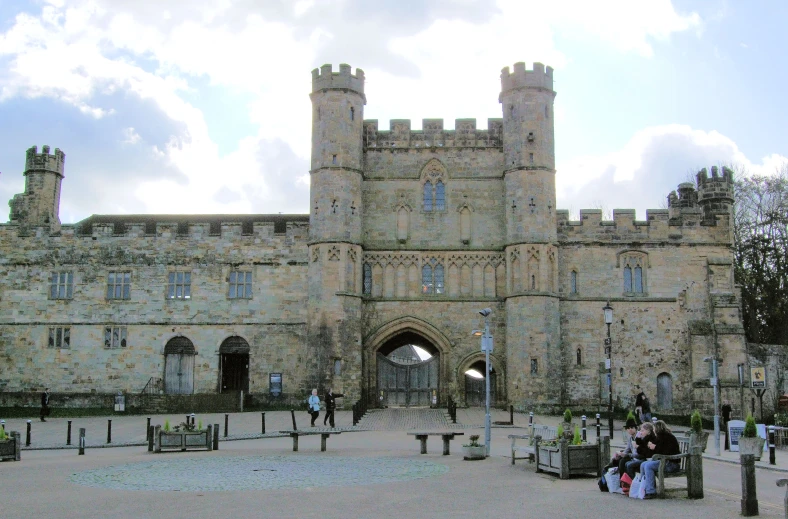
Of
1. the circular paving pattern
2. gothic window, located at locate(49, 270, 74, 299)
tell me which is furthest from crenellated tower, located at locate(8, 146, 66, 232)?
the circular paving pattern

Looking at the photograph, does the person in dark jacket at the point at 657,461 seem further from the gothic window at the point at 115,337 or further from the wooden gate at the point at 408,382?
the gothic window at the point at 115,337

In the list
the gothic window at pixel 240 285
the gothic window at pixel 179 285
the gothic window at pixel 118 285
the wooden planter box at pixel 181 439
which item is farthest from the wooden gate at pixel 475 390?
the wooden planter box at pixel 181 439

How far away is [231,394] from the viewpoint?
125 ft

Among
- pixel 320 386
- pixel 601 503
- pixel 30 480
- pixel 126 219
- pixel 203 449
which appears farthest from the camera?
pixel 126 219

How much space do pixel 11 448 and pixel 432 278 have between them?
2248 cm

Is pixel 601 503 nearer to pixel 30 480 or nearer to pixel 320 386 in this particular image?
pixel 30 480

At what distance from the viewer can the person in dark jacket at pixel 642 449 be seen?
1454 cm

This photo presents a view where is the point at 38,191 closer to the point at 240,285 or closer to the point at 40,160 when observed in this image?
the point at 40,160

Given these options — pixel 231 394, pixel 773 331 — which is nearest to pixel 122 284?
pixel 231 394

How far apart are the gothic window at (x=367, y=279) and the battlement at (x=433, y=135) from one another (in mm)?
5610

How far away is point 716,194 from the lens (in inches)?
1617

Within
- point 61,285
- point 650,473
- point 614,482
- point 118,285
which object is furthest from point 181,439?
point 61,285

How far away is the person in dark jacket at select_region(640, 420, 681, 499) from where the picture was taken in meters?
14.1

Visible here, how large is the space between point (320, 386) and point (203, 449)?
14945mm
